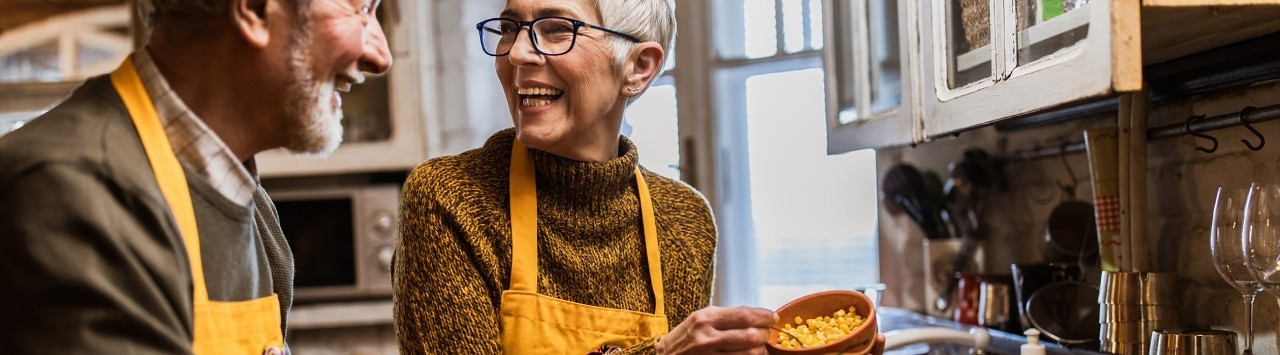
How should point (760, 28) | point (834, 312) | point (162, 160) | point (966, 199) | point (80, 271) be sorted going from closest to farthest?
point (80, 271) < point (162, 160) < point (834, 312) < point (966, 199) < point (760, 28)

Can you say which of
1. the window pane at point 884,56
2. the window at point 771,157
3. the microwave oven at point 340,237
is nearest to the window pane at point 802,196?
the window at point 771,157

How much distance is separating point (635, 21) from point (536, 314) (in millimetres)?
435

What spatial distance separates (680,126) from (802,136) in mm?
362

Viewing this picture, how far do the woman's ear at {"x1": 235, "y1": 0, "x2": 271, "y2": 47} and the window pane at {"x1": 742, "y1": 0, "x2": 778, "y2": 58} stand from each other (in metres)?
2.42

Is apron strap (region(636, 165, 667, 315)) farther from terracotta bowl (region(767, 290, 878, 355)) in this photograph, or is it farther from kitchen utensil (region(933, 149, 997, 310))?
kitchen utensil (region(933, 149, 997, 310))

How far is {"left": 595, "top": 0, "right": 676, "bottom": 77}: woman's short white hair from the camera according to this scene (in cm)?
157

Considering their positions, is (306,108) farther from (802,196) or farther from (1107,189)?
(802,196)

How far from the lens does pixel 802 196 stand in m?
3.28

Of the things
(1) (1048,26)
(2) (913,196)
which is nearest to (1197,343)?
(1) (1048,26)

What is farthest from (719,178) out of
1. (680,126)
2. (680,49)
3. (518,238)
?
(518,238)

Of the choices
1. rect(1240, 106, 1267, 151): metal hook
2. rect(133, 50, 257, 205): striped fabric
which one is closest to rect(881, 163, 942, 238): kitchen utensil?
rect(1240, 106, 1267, 151): metal hook

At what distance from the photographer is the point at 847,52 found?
7.80 ft

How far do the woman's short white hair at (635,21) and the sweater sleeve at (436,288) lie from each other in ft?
1.04

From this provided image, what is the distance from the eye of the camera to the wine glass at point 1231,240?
141cm
